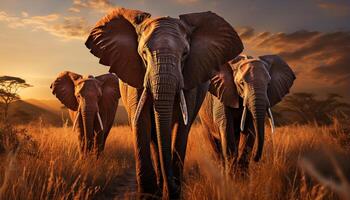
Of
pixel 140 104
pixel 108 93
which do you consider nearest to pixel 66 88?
pixel 108 93

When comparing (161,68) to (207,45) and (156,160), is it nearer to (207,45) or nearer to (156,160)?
(207,45)

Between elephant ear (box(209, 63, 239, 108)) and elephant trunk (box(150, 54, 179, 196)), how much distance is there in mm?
3319

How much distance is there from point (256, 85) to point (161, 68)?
332 centimetres

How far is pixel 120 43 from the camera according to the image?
4.77 meters

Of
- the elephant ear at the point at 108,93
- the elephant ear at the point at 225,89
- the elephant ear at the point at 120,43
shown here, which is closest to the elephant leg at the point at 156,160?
the elephant ear at the point at 120,43

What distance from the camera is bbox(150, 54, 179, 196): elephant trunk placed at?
152 inches

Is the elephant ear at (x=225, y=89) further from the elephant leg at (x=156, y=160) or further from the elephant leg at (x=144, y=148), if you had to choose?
the elephant leg at (x=144, y=148)

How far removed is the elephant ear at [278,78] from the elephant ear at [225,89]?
89 cm

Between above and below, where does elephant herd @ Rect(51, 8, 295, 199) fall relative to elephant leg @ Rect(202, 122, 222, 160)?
above

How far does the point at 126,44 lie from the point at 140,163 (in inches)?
58.5

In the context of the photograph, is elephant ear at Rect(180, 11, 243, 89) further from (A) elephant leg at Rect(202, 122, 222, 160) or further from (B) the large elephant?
(A) elephant leg at Rect(202, 122, 222, 160)

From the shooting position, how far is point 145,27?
4.38m

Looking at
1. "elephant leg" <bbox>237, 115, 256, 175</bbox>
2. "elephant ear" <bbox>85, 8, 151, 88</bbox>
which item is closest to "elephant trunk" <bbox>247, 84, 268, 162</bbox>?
"elephant leg" <bbox>237, 115, 256, 175</bbox>

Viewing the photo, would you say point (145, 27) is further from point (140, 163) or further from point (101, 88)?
point (101, 88)
